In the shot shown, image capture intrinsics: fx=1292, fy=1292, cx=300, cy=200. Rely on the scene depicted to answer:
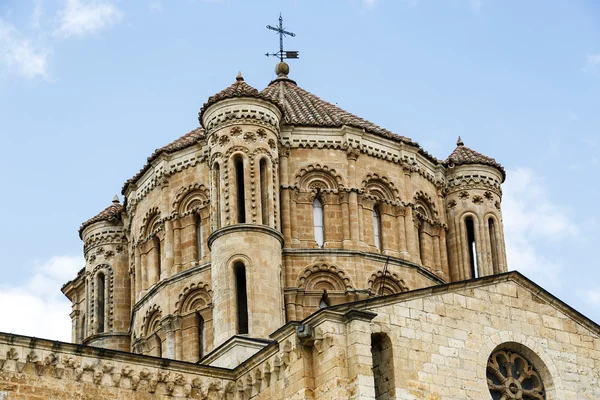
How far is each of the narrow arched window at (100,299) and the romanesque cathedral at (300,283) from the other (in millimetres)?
44

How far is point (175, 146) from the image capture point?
131 feet

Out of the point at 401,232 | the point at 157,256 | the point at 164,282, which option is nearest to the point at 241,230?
the point at 164,282

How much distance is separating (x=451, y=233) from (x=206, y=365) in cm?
1250

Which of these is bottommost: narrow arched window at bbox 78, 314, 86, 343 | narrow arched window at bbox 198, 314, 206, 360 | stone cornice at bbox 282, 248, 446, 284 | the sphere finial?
narrow arched window at bbox 198, 314, 206, 360

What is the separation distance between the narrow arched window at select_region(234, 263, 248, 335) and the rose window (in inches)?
290

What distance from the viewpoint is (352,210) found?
3831 cm

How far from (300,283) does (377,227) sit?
3529 millimetres

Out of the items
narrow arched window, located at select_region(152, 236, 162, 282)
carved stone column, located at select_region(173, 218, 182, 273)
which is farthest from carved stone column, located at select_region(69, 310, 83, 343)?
carved stone column, located at select_region(173, 218, 182, 273)

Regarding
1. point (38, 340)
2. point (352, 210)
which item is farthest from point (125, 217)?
point (38, 340)

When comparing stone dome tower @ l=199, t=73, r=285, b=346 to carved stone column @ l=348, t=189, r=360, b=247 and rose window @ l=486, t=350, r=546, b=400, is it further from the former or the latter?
rose window @ l=486, t=350, r=546, b=400

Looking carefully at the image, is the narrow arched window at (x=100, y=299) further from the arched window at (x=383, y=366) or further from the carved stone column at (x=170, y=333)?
the arched window at (x=383, y=366)

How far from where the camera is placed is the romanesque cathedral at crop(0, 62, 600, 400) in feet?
92.4

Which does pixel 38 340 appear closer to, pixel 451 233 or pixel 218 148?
pixel 218 148

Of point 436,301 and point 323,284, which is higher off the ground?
point 323,284
